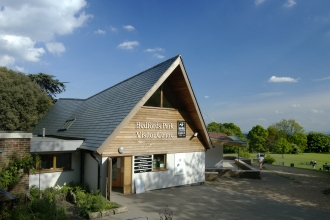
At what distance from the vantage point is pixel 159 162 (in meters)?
→ 13.4

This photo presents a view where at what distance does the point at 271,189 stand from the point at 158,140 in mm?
7440

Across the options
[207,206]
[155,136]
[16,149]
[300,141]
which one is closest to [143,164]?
[155,136]

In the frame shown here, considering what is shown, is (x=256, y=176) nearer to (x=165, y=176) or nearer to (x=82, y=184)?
(x=165, y=176)

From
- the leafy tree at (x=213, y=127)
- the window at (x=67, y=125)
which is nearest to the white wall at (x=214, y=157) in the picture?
the window at (x=67, y=125)

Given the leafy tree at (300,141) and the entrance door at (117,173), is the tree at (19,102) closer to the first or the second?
the entrance door at (117,173)

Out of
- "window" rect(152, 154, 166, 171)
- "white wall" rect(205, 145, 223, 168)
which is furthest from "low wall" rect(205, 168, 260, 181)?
"window" rect(152, 154, 166, 171)

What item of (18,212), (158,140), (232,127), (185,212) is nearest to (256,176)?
(158,140)

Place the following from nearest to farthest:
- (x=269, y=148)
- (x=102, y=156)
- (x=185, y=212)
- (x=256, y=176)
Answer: (x=185, y=212) < (x=102, y=156) < (x=256, y=176) < (x=269, y=148)

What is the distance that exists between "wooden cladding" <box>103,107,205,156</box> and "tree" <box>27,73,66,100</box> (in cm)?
3106

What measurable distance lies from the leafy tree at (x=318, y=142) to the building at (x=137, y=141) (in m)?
52.6

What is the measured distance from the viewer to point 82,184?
12039 millimetres

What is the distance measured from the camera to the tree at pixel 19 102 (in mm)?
28625

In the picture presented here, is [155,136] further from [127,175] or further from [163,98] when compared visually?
[127,175]

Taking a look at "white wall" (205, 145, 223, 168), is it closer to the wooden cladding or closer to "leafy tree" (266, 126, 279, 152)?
the wooden cladding
